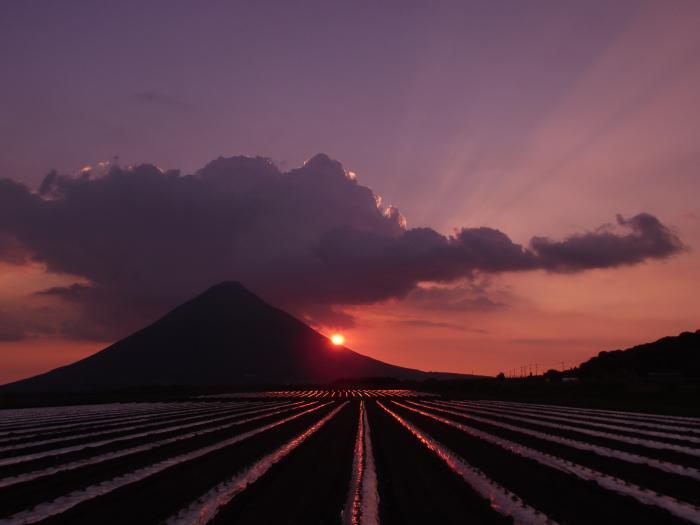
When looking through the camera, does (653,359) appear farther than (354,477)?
Yes

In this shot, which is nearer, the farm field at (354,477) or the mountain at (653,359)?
the farm field at (354,477)

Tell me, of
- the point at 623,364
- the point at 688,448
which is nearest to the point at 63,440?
the point at 688,448

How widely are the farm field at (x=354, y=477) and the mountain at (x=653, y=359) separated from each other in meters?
90.0

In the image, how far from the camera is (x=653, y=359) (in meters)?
117

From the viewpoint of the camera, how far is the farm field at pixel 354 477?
7.42 metres

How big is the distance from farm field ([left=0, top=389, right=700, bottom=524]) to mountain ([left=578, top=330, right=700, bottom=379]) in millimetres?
90027

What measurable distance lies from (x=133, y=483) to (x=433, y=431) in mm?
10749

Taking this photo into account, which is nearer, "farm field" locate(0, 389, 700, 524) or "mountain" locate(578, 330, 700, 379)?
"farm field" locate(0, 389, 700, 524)

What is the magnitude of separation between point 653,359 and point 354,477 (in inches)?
4840

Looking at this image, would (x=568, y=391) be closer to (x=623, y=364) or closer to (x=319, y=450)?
(x=319, y=450)

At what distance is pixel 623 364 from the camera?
409 feet

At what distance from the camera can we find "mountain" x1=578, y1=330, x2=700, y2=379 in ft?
344

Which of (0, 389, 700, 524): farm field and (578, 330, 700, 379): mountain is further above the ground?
(578, 330, 700, 379): mountain

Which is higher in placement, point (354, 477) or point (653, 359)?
point (653, 359)
